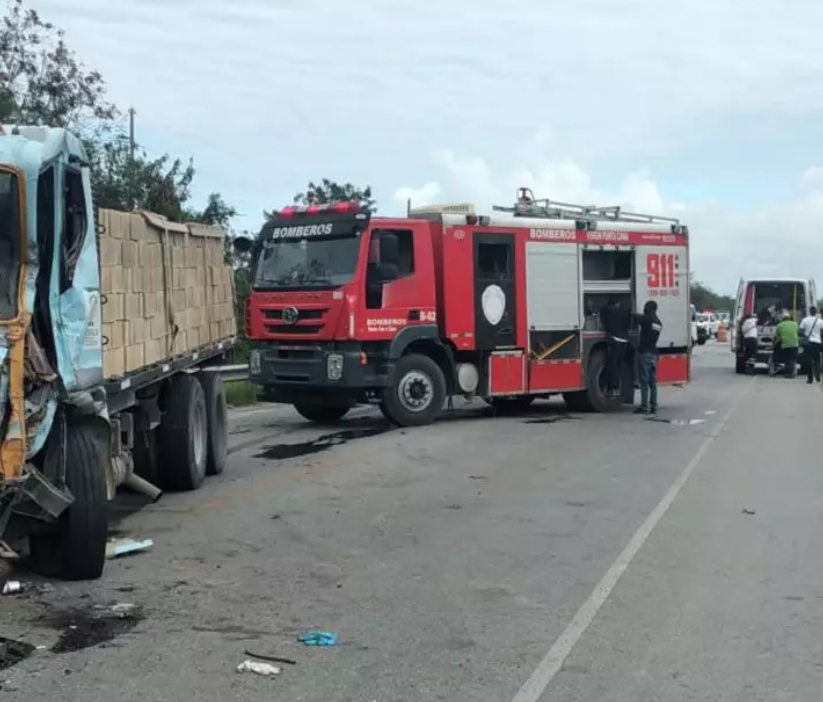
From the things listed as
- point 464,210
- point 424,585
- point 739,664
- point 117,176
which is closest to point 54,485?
point 424,585

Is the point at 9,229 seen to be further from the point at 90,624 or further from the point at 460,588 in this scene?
the point at 460,588

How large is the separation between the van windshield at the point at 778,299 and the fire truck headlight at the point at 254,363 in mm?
17813

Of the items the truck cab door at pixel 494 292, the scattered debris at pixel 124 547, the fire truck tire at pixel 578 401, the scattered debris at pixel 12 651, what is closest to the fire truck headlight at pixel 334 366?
the truck cab door at pixel 494 292

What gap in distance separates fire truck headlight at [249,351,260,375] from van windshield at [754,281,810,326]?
1781 centimetres

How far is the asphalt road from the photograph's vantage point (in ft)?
16.3

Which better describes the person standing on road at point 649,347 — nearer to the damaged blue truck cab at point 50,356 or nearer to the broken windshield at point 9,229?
the damaged blue truck cab at point 50,356

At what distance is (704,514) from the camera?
9016 mm

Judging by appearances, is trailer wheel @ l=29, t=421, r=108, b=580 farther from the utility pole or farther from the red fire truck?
the utility pole

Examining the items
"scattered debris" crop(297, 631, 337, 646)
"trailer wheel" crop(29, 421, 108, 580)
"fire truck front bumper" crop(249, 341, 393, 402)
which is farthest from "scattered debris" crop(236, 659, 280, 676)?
"fire truck front bumper" crop(249, 341, 393, 402)

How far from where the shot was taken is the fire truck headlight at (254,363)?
15.8m

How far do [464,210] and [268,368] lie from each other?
3718 mm

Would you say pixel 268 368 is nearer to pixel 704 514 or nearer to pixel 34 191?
pixel 704 514

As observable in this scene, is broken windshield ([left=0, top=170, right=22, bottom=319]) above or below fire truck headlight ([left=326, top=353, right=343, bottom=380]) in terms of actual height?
above

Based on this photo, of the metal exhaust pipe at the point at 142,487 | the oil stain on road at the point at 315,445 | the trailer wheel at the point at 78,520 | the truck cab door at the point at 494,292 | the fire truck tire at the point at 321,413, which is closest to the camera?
the trailer wheel at the point at 78,520
